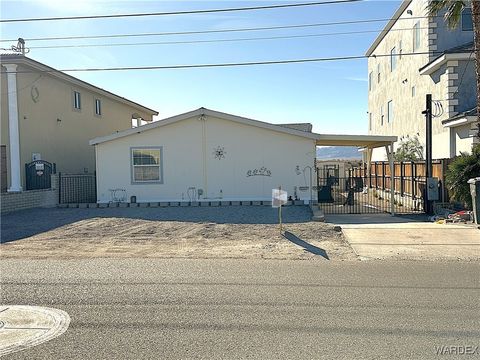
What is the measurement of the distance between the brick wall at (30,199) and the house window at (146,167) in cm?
369

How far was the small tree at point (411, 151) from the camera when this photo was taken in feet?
78.0

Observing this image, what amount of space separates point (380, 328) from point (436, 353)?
2.34ft

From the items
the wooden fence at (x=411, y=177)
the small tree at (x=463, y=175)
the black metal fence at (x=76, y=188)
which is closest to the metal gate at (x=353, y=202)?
the wooden fence at (x=411, y=177)

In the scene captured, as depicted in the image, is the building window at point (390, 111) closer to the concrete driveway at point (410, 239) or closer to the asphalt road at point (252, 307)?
the concrete driveway at point (410, 239)

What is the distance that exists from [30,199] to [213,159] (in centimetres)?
775

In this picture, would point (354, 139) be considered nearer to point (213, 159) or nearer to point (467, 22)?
point (213, 159)

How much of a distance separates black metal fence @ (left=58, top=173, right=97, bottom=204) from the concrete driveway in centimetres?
1209

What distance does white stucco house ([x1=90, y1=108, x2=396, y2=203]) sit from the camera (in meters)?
18.2

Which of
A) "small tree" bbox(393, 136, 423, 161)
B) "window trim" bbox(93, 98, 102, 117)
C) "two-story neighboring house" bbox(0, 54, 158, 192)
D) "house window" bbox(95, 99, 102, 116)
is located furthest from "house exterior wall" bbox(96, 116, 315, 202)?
"house window" bbox(95, 99, 102, 116)

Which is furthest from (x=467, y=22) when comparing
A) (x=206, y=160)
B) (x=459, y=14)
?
(x=206, y=160)

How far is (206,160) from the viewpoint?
18.3 meters

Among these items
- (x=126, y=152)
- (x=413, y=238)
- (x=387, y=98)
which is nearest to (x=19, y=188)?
(x=126, y=152)

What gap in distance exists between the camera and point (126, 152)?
18578mm

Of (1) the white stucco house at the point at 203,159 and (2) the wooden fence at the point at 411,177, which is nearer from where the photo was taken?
(2) the wooden fence at the point at 411,177
